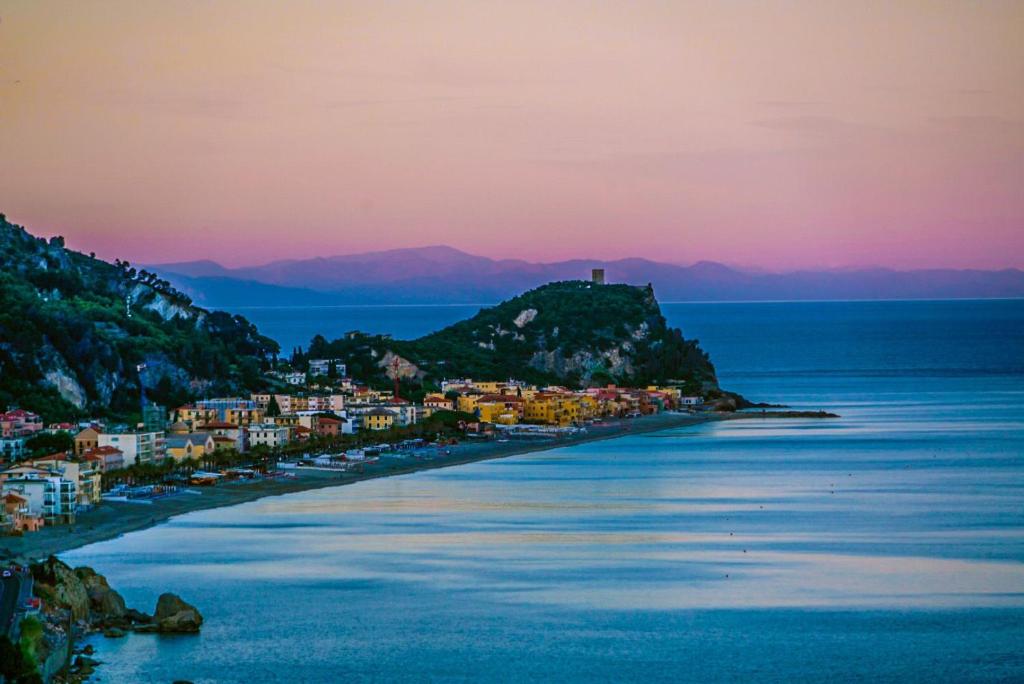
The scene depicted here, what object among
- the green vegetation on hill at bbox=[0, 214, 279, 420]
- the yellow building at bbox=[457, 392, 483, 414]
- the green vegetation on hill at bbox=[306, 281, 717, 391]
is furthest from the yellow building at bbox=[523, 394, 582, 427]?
the green vegetation on hill at bbox=[0, 214, 279, 420]

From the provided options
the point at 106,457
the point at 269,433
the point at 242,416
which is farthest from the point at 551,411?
the point at 106,457

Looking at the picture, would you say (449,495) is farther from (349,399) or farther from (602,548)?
(349,399)

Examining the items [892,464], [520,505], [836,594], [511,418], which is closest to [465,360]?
[511,418]

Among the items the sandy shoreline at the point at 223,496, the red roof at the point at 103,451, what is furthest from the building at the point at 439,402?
the red roof at the point at 103,451

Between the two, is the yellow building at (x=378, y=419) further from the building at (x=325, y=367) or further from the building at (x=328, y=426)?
the building at (x=325, y=367)

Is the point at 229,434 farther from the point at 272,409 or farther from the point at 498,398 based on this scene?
the point at 498,398

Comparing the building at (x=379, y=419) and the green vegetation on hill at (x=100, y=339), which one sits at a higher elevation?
the green vegetation on hill at (x=100, y=339)
